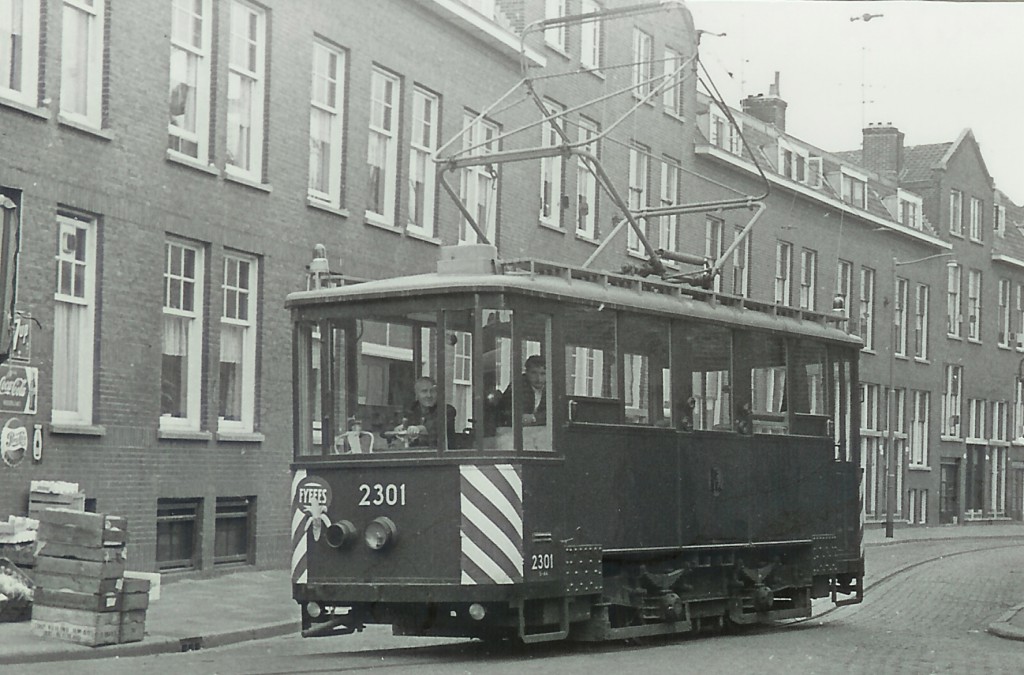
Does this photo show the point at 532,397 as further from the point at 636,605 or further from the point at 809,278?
the point at 809,278

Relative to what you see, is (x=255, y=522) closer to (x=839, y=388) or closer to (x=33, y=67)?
(x=33, y=67)

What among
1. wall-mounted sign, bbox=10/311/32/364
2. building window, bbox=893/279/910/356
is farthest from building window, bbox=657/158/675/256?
wall-mounted sign, bbox=10/311/32/364

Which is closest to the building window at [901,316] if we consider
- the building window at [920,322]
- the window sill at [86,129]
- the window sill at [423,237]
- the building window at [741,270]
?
the building window at [920,322]

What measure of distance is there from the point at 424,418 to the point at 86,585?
297 cm

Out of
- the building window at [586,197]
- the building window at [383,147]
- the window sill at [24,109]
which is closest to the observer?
the window sill at [24,109]

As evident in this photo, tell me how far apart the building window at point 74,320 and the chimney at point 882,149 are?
123 ft

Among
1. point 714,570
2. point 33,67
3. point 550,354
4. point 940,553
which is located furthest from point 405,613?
point 940,553

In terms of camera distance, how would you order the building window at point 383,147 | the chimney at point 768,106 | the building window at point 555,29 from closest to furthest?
the building window at point 383,147
the building window at point 555,29
the chimney at point 768,106

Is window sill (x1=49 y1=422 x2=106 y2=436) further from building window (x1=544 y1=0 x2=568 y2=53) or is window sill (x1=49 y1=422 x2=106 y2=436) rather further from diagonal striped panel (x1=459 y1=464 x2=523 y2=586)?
building window (x1=544 y1=0 x2=568 y2=53)

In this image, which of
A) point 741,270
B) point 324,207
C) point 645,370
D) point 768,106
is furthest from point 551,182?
point 768,106

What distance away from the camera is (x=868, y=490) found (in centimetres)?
4541

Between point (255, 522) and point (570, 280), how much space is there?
30.6ft

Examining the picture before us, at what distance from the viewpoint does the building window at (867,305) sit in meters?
46.0

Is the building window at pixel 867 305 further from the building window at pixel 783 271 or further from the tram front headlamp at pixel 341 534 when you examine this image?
the tram front headlamp at pixel 341 534
